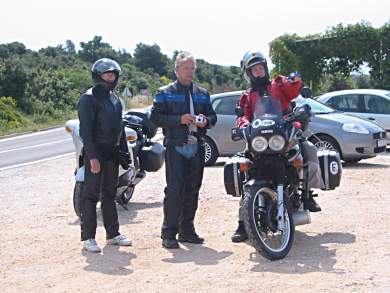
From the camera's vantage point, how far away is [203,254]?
712cm

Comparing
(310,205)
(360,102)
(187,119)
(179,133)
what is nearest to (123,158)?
(179,133)

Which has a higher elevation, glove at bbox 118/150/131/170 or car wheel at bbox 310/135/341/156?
glove at bbox 118/150/131/170

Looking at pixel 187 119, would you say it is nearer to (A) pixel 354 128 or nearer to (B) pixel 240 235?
(B) pixel 240 235

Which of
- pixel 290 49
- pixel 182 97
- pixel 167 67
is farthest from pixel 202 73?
pixel 182 97

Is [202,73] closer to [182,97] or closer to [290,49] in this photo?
[290,49]

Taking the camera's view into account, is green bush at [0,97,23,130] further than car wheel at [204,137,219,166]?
Yes

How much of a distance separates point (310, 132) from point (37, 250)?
7.38 meters

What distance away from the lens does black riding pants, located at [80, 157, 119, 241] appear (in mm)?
7473

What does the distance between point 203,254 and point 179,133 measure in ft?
3.99

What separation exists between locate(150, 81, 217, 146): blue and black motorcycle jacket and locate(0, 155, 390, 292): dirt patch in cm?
110

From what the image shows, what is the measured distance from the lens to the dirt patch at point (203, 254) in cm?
605

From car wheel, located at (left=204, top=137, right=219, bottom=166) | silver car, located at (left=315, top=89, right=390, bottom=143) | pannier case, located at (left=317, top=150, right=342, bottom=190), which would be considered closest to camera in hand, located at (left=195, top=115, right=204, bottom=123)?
pannier case, located at (left=317, top=150, right=342, bottom=190)

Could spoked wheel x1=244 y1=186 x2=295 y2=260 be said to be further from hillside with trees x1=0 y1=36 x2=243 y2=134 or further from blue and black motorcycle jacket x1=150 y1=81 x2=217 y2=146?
hillside with trees x1=0 y1=36 x2=243 y2=134

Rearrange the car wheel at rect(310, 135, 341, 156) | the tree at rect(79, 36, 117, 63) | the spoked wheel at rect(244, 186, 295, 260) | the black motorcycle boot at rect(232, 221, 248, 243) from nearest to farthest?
the spoked wheel at rect(244, 186, 295, 260), the black motorcycle boot at rect(232, 221, 248, 243), the car wheel at rect(310, 135, 341, 156), the tree at rect(79, 36, 117, 63)
